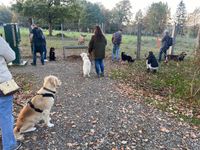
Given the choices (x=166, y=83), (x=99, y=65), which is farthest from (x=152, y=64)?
(x=99, y=65)

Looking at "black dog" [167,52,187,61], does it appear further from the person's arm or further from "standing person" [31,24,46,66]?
the person's arm

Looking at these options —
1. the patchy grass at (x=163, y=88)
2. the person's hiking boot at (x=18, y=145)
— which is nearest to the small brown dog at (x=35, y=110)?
the person's hiking boot at (x=18, y=145)

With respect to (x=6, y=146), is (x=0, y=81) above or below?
above

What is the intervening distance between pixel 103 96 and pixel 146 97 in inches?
60.0

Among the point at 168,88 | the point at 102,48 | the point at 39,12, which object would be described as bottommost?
the point at 168,88

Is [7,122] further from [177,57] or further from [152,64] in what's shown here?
[177,57]

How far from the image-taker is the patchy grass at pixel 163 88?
7680mm

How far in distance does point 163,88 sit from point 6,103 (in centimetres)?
737

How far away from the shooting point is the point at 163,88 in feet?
33.2

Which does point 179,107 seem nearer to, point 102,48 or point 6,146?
point 102,48

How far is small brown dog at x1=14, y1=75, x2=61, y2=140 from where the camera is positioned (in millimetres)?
5008

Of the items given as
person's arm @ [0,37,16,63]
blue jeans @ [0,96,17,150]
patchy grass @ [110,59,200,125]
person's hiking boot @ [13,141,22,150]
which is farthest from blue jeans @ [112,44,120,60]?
person's arm @ [0,37,16,63]

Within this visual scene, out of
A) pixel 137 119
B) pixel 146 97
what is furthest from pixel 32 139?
pixel 146 97

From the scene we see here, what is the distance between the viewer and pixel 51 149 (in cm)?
481
